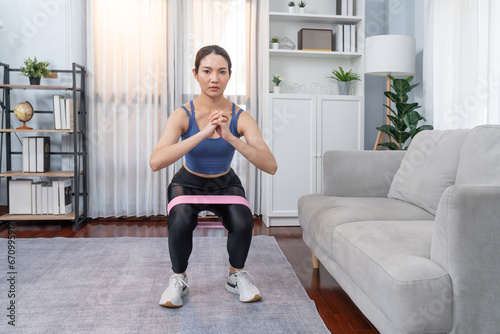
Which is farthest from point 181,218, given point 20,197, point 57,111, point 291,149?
point 20,197

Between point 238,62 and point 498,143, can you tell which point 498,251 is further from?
point 238,62

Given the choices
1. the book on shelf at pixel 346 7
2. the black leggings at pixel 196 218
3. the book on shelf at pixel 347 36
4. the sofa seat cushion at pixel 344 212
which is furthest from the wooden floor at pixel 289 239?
the book on shelf at pixel 346 7

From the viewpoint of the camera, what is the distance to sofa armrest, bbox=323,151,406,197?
2385 millimetres

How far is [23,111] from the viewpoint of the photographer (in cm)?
349

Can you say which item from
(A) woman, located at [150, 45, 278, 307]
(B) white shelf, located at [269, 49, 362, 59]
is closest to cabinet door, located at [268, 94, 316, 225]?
(B) white shelf, located at [269, 49, 362, 59]

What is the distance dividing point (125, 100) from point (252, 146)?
2.31 metres

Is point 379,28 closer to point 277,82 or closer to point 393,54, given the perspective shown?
point 393,54

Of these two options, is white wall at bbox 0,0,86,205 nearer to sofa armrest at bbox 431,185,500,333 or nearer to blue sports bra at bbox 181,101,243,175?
blue sports bra at bbox 181,101,243,175

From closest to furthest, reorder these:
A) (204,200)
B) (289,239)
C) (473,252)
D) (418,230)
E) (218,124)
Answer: (473,252), (418,230), (218,124), (204,200), (289,239)

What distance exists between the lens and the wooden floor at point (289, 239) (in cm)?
174

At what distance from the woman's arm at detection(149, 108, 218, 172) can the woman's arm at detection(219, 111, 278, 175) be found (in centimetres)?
8

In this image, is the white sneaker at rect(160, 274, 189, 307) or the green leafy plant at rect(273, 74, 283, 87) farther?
the green leafy plant at rect(273, 74, 283, 87)

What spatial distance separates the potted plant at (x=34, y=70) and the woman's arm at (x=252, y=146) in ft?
7.56

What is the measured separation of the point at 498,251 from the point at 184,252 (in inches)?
46.6
